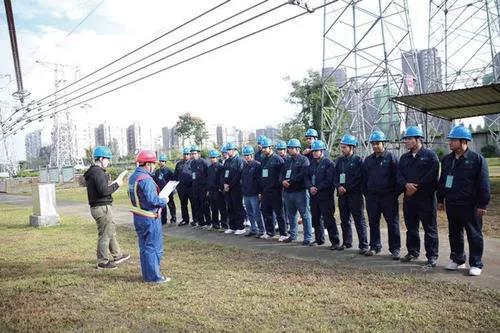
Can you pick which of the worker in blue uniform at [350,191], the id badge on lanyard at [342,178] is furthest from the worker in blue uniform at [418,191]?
the id badge on lanyard at [342,178]

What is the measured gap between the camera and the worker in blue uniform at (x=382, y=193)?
6445 millimetres

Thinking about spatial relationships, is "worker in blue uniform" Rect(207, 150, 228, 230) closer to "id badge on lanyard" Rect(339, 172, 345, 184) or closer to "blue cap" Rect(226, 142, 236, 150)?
"blue cap" Rect(226, 142, 236, 150)

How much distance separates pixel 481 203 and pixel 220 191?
19.0 ft

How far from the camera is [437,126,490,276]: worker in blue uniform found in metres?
5.34

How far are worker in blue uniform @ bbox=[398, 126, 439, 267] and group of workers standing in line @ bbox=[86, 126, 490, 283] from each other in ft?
0.05

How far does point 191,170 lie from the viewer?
34.8 ft

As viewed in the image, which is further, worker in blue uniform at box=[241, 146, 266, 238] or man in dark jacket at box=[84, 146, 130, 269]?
worker in blue uniform at box=[241, 146, 266, 238]

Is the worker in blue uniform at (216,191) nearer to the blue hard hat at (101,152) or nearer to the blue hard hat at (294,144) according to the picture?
the blue hard hat at (294,144)

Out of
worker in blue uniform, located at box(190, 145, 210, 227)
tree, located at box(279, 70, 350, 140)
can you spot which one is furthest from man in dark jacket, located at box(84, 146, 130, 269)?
tree, located at box(279, 70, 350, 140)

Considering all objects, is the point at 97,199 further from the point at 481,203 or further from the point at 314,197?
the point at 481,203

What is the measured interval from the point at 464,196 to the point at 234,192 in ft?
16.8

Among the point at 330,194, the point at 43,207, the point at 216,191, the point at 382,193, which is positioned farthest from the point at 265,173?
the point at 43,207

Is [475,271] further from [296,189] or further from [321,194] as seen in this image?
[296,189]

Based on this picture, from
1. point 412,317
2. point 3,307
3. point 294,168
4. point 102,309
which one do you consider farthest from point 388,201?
point 3,307
